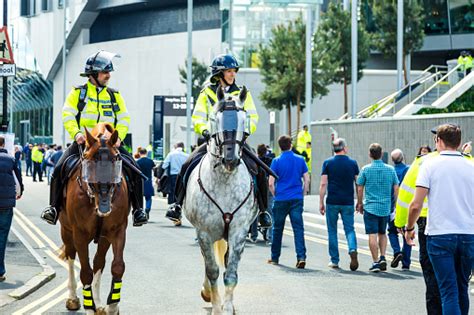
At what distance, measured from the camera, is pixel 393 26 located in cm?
4884

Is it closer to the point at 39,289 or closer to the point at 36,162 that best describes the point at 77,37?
the point at 36,162

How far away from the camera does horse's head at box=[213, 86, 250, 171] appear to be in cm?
962

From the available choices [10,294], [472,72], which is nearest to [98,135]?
[10,294]

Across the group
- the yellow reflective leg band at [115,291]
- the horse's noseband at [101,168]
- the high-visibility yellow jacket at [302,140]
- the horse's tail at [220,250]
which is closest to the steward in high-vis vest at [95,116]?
the horse's noseband at [101,168]

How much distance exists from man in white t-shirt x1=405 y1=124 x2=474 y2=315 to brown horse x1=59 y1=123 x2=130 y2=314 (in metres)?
3.00

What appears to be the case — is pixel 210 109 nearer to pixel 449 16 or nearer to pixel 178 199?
pixel 178 199

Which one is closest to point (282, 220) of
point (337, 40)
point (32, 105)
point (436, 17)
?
point (337, 40)

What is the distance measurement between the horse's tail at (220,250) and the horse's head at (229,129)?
146 centimetres

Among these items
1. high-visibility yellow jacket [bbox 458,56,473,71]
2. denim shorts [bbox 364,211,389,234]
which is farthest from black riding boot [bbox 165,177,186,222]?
high-visibility yellow jacket [bbox 458,56,473,71]

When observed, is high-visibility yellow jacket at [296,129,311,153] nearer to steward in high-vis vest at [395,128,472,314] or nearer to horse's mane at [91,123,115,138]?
steward in high-vis vest at [395,128,472,314]

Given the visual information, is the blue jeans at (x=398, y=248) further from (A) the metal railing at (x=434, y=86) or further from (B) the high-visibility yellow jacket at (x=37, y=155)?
(B) the high-visibility yellow jacket at (x=37, y=155)

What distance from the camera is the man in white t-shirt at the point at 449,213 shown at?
Answer: 8.59 metres

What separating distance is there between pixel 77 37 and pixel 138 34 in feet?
28.0

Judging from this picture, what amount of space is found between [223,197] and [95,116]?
179cm
